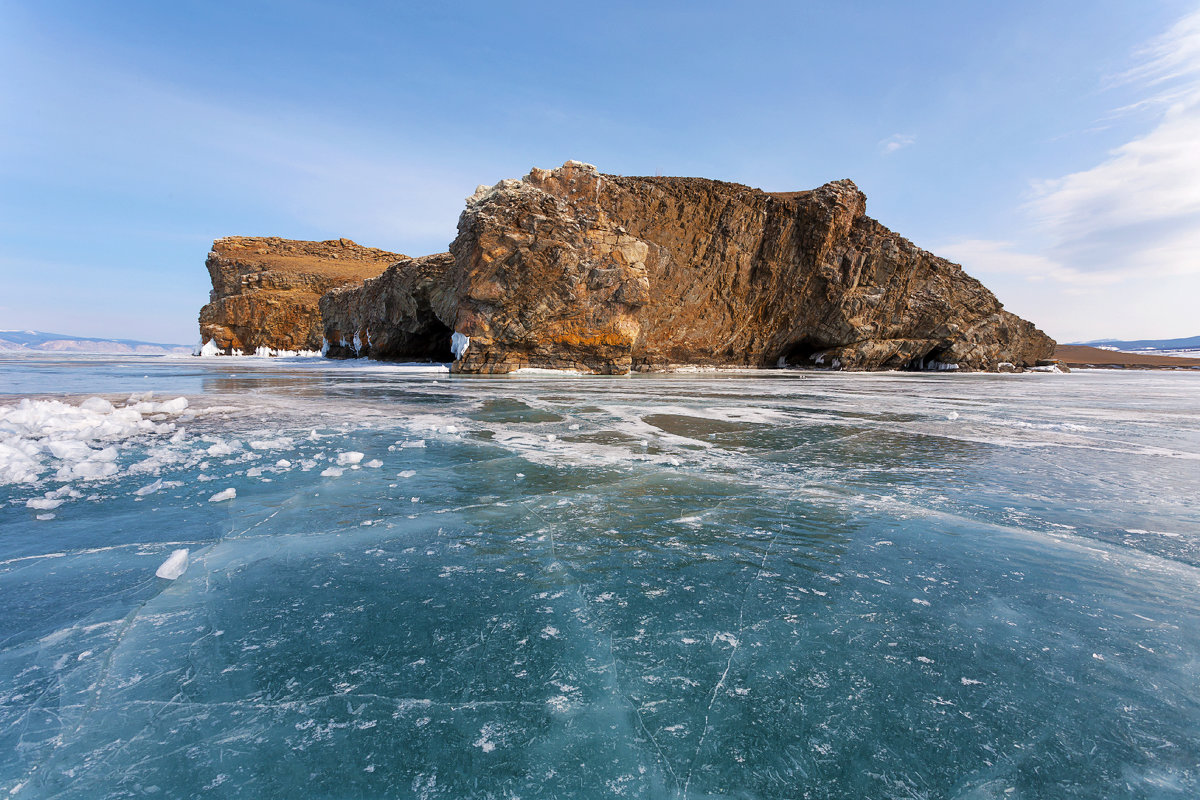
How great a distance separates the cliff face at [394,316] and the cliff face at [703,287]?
540 centimetres

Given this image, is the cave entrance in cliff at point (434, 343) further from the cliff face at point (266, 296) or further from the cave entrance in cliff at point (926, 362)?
the cave entrance in cliff at point (926, 362)

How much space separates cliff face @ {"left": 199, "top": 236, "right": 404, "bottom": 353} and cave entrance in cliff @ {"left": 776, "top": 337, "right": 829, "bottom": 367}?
50141 mm

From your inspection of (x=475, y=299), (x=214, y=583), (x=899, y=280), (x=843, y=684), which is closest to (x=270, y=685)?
(x=214, y=583)

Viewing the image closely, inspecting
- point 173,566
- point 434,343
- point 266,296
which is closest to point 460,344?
point 434,343

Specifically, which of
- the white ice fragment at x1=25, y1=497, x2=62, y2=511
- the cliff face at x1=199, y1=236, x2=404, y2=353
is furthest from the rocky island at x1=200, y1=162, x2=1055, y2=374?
the white ice fragment at x1=25, y1=497, x2=62, y2=511

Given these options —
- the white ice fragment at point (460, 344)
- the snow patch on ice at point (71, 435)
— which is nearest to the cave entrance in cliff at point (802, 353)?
the white ice fragment at point (460, 344)

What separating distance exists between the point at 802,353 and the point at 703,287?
12.2 m

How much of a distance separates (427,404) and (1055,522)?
10.9 meters

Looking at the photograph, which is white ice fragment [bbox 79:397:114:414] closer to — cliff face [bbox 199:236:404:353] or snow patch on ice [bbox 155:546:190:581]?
snow patch on ice [bbox 155:546:190:581]

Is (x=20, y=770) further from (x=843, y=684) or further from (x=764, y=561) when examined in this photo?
(x=764, y=561)

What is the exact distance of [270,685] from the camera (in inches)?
81.2

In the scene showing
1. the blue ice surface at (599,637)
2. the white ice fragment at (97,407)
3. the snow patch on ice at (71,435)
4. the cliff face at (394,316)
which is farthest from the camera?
the cliff face at (394,316)

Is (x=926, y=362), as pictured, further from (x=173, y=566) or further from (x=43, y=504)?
(x=43, y=504)

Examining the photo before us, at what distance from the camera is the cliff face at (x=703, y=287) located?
1013 inches
